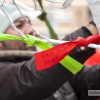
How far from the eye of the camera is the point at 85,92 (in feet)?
6.78

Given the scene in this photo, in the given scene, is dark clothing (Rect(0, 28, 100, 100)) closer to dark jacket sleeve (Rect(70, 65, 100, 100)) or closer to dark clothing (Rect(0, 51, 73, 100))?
dark clothing (Rect(0, 51, 73, 100))

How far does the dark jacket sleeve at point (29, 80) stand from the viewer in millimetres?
1622

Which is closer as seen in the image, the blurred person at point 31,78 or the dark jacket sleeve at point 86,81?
the blurred person at point 31,78

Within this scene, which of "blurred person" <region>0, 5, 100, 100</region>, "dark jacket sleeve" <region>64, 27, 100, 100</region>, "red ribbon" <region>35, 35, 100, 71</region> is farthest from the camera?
"dark jacket sleeve" <region>64, 27, 100, 100</region>

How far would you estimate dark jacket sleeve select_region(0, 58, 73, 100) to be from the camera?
1.62m

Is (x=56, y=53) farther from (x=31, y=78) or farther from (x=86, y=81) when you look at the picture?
(x=86, y=81)

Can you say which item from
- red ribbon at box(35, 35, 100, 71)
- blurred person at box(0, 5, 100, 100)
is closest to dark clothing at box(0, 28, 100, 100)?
blurred person at box(0, 5, 100, 100)

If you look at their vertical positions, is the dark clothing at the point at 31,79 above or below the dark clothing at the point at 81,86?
above

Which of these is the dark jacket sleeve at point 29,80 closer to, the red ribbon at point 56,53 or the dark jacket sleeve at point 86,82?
the red ribbon at point 56,53

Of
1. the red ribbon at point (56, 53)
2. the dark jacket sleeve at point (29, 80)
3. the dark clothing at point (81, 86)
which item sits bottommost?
the dark clothing at point (81, 86)

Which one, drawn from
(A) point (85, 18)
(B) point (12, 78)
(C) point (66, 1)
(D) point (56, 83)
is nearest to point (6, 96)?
(B) point (12, 78)

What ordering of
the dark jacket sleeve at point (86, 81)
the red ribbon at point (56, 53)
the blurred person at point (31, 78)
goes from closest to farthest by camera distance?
the red ribbon at point (56, 53), the blurred person at point (31, 78), the dark jacket sleeve at point (86, 81)

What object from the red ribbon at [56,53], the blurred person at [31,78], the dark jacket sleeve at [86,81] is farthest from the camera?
the dark jacket sleeve at [86,81]

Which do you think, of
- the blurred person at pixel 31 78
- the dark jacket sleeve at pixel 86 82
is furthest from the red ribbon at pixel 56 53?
the dark jacket sleeve at pixel 86 82
